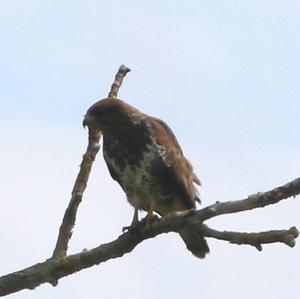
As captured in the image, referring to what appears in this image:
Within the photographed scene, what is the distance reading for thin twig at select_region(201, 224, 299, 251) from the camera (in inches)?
223

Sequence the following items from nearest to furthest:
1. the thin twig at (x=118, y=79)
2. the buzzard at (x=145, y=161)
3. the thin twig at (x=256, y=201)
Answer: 1. the thin twig at (x=256, y=201)
2. the thin twig at (x=118, y=79)
3. the buzzard at (x=145, y=161)

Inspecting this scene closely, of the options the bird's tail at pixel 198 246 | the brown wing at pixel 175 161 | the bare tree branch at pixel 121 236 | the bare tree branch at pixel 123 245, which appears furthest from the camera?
the brown wing at pixel 175 161

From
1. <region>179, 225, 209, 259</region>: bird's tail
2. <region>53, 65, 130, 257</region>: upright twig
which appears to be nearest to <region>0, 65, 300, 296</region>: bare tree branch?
<region>53, 65, 130, 257</region>: upright twig

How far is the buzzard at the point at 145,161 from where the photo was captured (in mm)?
8953

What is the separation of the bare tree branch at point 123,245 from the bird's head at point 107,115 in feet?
7.53

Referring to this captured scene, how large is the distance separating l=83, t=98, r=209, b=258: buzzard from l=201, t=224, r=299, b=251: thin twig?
2.69 metres

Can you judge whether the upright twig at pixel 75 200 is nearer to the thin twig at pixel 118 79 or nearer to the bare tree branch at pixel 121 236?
the bare tree branch at pixel 121 236

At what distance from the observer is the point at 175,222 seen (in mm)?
6270

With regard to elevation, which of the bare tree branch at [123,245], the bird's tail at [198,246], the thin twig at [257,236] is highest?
the bird's tail at [198,246]

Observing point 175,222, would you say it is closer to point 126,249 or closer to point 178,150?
point 126,249

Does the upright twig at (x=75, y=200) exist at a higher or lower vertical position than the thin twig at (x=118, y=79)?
lower

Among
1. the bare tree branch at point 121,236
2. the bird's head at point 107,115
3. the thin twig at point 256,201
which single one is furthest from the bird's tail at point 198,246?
the thin twig at point 256,201

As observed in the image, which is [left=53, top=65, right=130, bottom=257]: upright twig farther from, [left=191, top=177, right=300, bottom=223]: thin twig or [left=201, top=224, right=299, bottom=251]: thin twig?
[left=191, top=177, right=300, bottom=223]: thin twig

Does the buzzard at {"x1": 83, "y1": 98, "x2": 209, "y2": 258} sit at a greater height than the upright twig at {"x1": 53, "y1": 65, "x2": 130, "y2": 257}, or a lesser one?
greater
